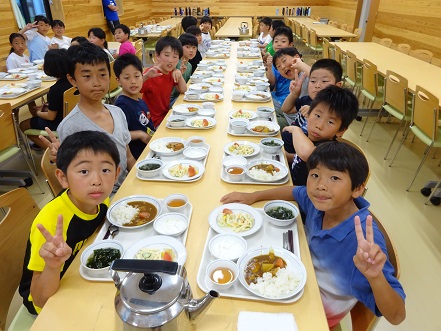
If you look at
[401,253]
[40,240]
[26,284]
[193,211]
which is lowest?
[401,253]

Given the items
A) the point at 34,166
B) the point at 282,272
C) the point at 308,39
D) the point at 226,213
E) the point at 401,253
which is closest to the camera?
the point at 282,272

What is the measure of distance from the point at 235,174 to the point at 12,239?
1.11 m

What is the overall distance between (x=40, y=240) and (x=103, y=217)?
301 mm

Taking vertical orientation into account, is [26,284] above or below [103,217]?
below

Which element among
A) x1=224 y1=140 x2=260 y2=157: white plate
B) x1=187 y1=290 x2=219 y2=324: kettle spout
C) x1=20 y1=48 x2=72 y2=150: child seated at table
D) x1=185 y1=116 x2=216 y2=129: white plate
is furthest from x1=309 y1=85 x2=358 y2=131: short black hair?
x1=20 y1=48 x2=72 y2=150: child seated at table

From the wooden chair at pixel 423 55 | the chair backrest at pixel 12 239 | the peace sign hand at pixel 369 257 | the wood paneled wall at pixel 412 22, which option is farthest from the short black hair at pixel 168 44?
the wood paneled wall at pixel 412 22

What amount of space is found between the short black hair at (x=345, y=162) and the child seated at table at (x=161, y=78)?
2251mm

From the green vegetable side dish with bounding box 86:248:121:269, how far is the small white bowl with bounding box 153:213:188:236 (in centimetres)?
19

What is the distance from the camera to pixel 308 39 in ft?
26.1

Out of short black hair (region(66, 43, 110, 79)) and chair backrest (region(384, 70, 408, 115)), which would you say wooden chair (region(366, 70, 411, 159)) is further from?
short black hair (region(66, 43, 110, 79))

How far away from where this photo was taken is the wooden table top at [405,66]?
3.48 m

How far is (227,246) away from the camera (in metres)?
1.21

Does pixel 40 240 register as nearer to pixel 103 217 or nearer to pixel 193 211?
pixel 103 217

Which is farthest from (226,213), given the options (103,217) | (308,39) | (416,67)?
(308,39)
